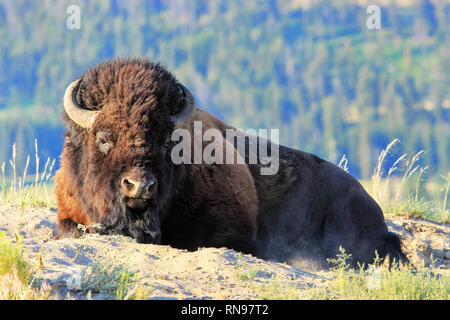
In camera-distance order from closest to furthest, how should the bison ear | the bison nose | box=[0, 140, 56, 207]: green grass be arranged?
1. the bison nose
2. the bison ear
3. box=[0, 140, 56, 207]: green grass

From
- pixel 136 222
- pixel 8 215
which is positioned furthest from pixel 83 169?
pixel 8 215

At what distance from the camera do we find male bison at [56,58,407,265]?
5.57 m

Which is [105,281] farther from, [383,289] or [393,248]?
[393,248]

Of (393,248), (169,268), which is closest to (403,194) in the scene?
(393,248)

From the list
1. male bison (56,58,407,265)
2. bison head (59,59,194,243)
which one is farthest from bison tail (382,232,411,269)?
bison head (59,59,194,243)

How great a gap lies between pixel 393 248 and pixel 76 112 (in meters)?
4.16

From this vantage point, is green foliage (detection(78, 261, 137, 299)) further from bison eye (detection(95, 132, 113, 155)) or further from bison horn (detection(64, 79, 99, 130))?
bison horn (detection(64, 79, 99, 130))

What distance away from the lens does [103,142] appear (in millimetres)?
5668

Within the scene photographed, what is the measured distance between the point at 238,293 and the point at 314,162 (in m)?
4.07

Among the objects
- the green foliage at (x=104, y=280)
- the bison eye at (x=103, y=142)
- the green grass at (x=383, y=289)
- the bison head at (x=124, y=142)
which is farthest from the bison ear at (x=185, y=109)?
the green grass at (x=383, y=289)

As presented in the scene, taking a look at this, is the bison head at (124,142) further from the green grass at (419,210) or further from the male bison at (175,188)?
the green grass at (419,210)

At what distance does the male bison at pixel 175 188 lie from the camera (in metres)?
5.57

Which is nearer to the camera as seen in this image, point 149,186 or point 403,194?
point 149,186

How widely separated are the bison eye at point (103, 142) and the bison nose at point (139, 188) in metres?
0.43
